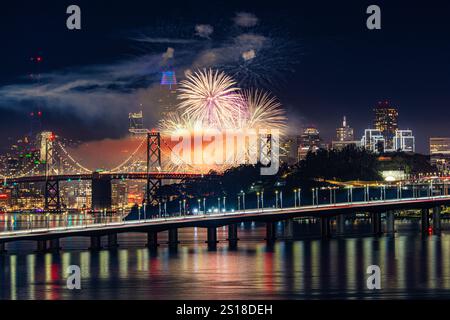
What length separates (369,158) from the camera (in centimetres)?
19675

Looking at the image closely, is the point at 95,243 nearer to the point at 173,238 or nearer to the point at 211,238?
the point at 173,238

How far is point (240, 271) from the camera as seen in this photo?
76625 millimetres

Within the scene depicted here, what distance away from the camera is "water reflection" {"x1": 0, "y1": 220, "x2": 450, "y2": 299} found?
65.2m

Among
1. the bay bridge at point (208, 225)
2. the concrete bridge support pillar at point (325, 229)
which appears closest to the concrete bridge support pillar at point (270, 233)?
the bay bridge at point (208, 225)

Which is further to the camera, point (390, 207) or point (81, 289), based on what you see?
point (390, 207)

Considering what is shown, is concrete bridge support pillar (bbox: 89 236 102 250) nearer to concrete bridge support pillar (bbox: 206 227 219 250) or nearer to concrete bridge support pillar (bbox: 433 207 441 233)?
concrete bridge support pillar (bbox: 206 227 219 250)

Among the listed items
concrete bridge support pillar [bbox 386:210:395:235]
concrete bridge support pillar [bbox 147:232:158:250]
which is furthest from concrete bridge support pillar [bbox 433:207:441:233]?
concrete bridge support pillar [bbox 147:232:158:250]

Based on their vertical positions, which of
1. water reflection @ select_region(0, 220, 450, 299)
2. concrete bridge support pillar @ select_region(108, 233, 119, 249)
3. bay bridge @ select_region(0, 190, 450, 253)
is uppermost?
bay bridge @ select_region(0, 190, 450, 253)

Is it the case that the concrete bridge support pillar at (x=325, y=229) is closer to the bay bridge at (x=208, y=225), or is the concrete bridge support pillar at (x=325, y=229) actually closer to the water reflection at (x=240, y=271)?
the bay bridge at (x=208, y=225)

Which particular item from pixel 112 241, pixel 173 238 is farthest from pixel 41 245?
pixel 173 238

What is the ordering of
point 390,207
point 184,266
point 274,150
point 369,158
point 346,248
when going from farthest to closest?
point 369,158 → point 274,150 → point 390,207 → point 346,248 → point 184,266
